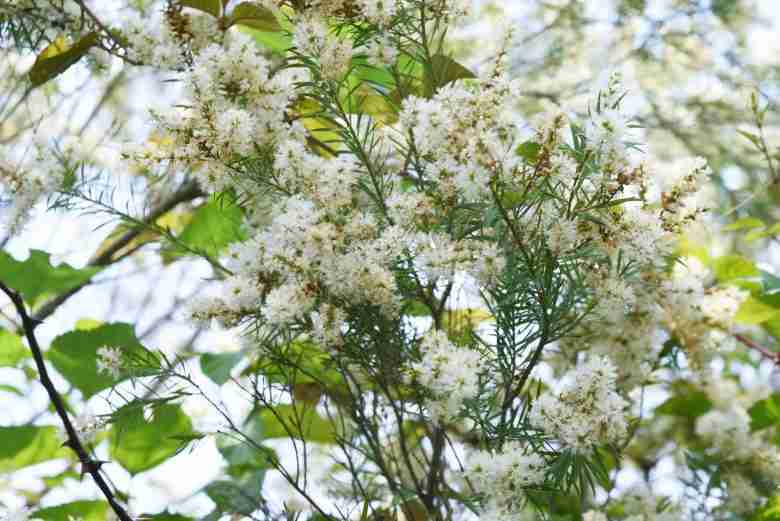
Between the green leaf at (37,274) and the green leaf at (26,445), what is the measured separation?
14 centimetres

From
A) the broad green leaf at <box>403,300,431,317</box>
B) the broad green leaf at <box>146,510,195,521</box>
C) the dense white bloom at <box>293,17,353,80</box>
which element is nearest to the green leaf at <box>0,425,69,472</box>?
the broad green leaf at <box>146,510,195,521</box>

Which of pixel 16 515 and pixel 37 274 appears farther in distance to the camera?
pixel 37 274

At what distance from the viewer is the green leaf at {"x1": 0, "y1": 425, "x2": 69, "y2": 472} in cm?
94

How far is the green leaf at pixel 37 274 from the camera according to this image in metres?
0.94

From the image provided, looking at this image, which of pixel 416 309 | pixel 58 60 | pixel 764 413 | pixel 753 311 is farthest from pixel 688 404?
pixel 58 60

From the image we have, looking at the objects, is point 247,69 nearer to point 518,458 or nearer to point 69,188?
point 69,188

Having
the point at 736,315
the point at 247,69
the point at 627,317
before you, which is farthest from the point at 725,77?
the point at 247,69

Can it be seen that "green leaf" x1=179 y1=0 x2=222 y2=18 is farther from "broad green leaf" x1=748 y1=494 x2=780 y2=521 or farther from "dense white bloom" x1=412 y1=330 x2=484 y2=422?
"broad green leaf" x1=748 y1=494 x2=780 y2=521

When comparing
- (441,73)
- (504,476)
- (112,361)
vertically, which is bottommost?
(504,476)

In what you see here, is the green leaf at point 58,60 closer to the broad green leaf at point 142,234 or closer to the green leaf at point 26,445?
the broad green leaf at point 142,234

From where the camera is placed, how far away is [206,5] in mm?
821

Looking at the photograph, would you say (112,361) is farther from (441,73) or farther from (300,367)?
(441,73)

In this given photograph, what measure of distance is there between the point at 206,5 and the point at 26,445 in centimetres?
49

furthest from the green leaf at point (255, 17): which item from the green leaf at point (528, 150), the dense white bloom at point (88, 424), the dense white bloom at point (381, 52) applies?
the dense white bloom at point (88, 424)
